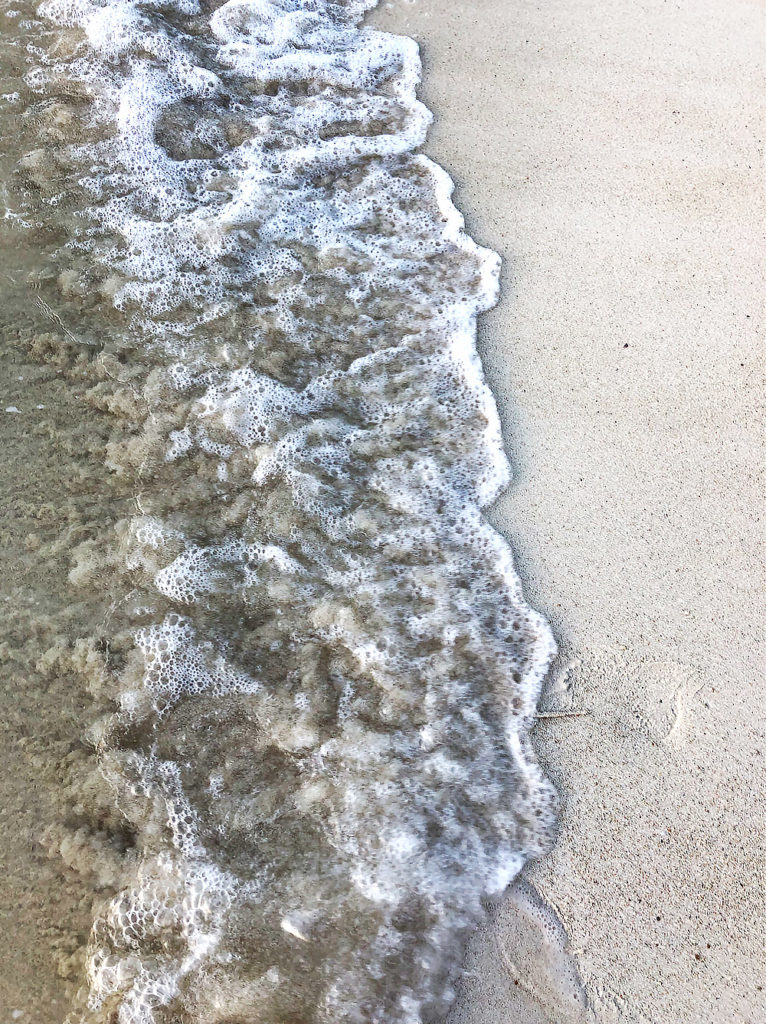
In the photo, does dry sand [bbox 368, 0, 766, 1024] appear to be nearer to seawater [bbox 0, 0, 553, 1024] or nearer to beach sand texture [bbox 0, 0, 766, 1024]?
beach sand texture [bbox 0, 0, 766, 1024]

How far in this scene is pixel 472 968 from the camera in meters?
1.48

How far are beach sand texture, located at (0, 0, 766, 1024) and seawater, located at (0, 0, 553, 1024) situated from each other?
104 millimetres

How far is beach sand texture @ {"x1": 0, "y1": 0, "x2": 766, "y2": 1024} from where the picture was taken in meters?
1.49

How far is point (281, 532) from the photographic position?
6.52 ft

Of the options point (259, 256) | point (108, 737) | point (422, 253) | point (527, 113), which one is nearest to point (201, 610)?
point (108, 737)

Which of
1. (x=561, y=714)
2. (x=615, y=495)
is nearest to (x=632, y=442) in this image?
(x=615, y=495)

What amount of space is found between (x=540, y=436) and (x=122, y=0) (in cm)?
278

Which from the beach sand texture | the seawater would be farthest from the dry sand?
the seawater

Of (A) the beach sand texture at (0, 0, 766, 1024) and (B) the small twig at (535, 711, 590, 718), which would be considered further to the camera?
(B) the small twig at (535, 711, 590, 718)

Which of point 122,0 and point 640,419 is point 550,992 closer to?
point 640,419

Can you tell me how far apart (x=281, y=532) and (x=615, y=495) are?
36.1 inches

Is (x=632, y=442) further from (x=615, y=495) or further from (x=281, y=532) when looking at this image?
(x=281, y=532)

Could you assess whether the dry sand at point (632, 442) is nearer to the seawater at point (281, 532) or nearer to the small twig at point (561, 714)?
the small twig at point (561, 714)

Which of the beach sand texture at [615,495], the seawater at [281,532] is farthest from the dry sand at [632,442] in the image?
the seawater at [281,532]
